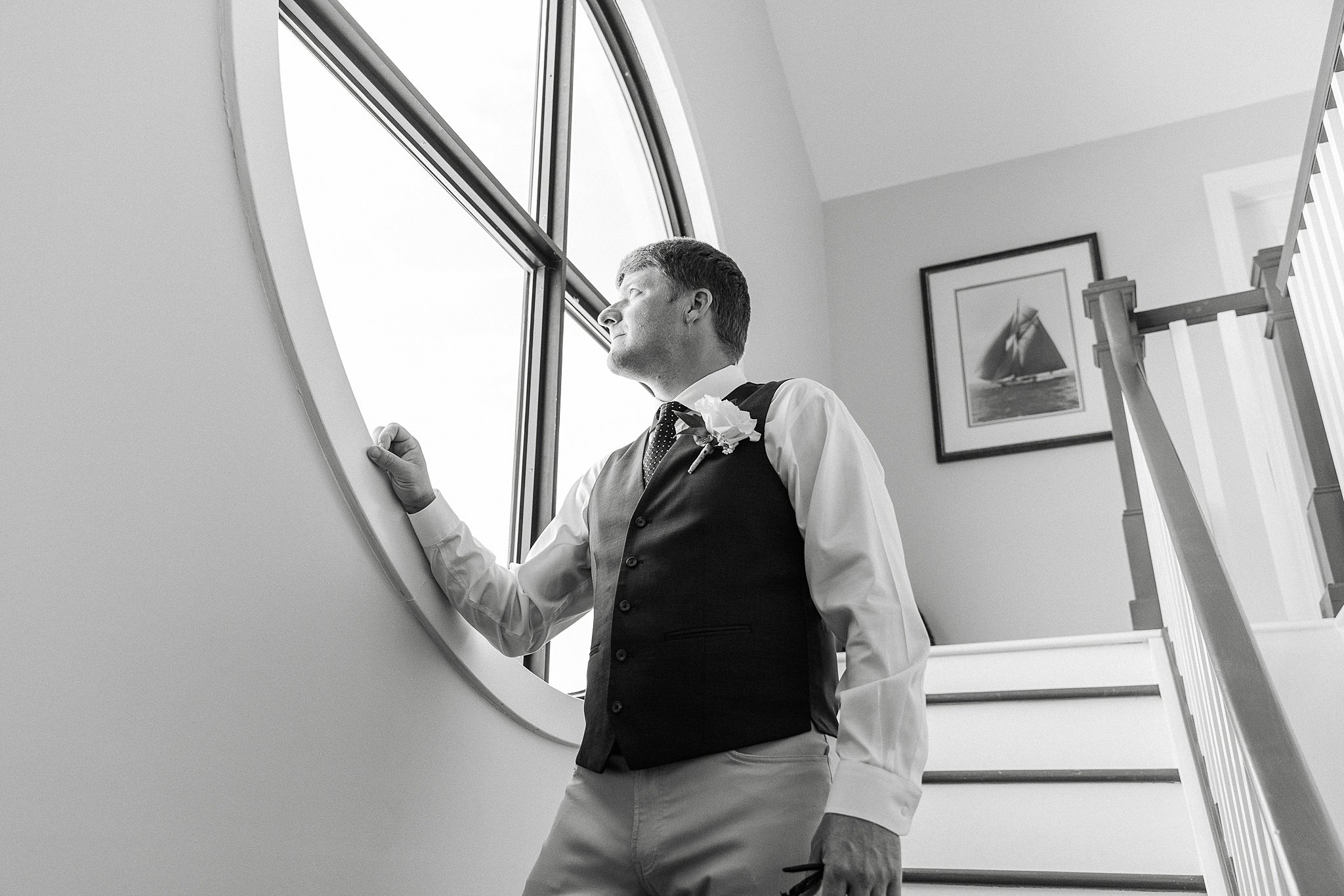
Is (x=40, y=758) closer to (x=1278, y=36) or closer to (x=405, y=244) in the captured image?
(x=405, y=244)

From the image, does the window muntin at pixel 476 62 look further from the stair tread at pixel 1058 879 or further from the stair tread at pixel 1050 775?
the stair tread at pixel 1058 879

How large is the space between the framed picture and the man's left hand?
3335mm

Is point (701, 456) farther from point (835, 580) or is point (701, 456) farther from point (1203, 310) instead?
point (1203, 310)

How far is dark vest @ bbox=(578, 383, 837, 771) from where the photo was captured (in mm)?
1221

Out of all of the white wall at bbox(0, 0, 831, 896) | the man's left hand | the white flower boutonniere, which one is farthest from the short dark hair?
the man's left hand

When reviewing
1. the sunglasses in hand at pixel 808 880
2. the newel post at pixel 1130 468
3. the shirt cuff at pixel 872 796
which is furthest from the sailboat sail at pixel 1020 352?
the sunglasses in hand at pixel 808 880

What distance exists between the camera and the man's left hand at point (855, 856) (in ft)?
3.52

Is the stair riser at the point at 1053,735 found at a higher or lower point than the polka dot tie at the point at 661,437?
lower

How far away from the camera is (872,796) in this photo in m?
1.12

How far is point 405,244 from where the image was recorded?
2068mm

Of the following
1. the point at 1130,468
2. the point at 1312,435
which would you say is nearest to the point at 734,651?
the point at 1312,435

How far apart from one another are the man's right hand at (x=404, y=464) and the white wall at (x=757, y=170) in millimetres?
2010

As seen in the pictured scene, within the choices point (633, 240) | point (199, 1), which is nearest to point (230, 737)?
point (199, 1)

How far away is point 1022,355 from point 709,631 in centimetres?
344
